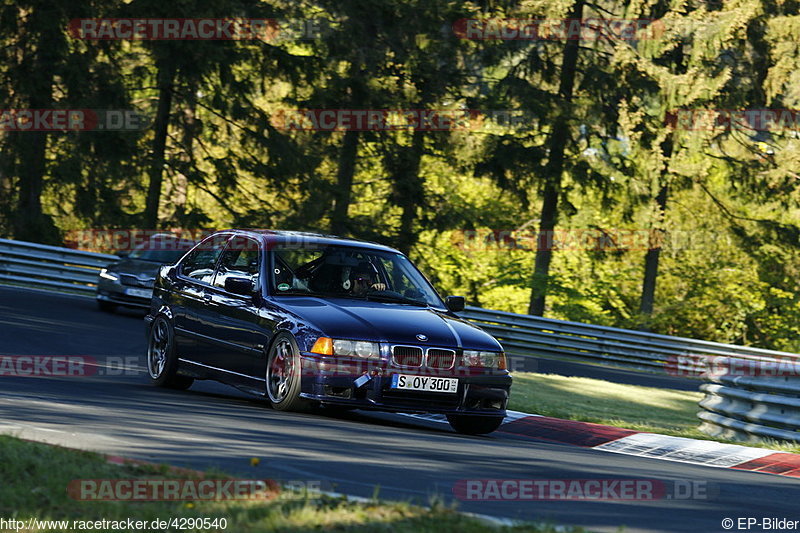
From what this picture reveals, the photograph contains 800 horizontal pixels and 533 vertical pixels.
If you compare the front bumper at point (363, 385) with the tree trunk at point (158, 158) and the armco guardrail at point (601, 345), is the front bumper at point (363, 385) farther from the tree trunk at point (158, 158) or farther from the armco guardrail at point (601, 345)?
the tree trunk at point (158, 158)

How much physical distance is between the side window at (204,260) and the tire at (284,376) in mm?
1659

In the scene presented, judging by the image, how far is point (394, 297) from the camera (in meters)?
11.0

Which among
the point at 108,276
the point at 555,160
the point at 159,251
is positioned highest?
the point at 555,160

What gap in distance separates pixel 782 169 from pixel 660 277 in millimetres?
9768

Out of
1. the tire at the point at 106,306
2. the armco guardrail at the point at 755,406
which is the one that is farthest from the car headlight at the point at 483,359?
the tire at the point at 106,306

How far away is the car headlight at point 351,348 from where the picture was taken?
9.73 metres

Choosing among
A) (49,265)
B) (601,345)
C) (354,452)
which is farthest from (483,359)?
(601,345)

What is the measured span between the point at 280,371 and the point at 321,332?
2.35ft

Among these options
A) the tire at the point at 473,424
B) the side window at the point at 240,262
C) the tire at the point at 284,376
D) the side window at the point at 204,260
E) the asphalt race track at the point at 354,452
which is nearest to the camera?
the asphalt race track at the point at 354,452

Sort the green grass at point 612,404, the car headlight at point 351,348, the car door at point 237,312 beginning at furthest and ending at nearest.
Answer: the green grass at point 612,404 < the car door at point 237,312 < the car headlight at point 351,348

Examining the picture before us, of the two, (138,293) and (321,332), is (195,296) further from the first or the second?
(138,293)

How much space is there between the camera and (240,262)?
11.4 metres

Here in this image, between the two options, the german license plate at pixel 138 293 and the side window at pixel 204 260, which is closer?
the side window at pixel 204 260

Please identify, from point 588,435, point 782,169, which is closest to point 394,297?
point 588,435
